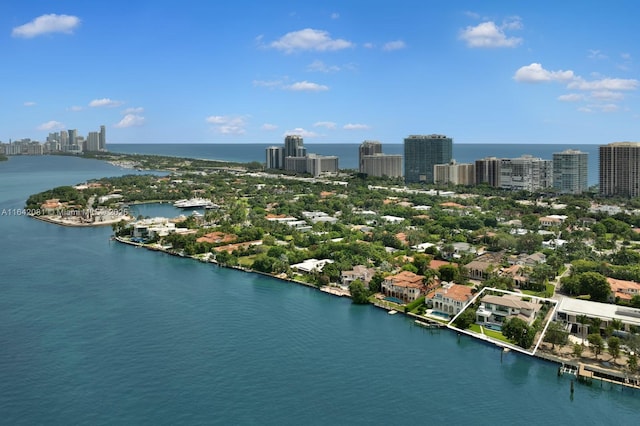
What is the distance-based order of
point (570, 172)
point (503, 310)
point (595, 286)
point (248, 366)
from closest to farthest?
1. point (248, 366)
2. point (503, 310)
3. point (595, 286)
4. point (570, 172)

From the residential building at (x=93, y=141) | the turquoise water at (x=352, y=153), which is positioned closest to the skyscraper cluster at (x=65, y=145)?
the residential building at (x=93, y=141)

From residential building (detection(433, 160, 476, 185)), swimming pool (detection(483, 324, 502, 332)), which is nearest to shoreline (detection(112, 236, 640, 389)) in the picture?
swimming pool (detection(483, 324, 502, 332))

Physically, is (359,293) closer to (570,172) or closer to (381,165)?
(570,172)

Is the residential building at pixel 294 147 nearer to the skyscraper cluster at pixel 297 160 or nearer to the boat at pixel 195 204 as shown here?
the skyscraper cluster at pixel 297 160

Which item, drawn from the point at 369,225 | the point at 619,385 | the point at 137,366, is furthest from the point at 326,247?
the point at 619,385

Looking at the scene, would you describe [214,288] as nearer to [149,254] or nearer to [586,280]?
[149,254]

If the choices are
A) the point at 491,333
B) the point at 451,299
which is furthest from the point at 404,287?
the point at 491,333

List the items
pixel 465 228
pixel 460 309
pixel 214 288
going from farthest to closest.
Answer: pixel 465 228 < pixel 214 288 < pixel 460 309
